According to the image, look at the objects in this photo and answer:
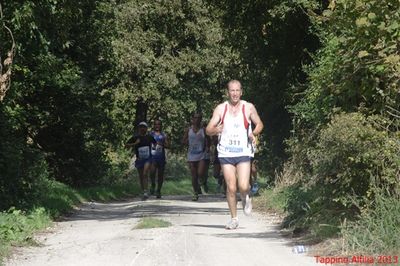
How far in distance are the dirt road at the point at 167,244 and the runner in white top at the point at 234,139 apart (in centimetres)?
65

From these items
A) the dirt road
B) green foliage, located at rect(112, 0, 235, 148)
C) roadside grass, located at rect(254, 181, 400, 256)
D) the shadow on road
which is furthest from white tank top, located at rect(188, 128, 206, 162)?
green foliage, located at rect(112, 0, 235, 148)

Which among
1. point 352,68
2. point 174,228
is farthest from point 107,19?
point 352,68

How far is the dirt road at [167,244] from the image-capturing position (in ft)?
24.8

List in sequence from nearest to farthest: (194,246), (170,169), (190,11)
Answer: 1. (194,246)
2. (190,11)
3. (170,169)

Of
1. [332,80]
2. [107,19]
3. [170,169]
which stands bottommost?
[170,169]

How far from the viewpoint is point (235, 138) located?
10039 mm

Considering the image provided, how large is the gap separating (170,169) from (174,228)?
31.2 metres

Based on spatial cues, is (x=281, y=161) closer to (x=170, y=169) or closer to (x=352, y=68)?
(x=352, y=68)

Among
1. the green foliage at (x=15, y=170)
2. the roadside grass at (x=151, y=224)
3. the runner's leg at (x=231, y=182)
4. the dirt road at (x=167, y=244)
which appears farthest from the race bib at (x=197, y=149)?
the runner's leg at (x=231, y=182)

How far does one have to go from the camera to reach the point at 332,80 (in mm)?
9016

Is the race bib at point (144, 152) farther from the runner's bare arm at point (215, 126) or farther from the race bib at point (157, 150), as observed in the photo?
the runner's bare arm at point (215, 126)

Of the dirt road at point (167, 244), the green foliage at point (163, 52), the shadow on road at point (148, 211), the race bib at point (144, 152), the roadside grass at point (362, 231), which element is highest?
the green foliage at point (163, 52)

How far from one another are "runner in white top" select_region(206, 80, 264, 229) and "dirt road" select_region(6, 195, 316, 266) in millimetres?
645

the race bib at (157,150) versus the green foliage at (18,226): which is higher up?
the race bib at (157,150)
